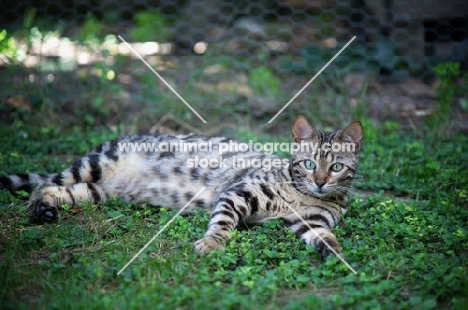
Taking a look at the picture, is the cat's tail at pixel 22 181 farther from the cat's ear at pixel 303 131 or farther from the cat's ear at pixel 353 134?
the cat's ear at pixel 353 134

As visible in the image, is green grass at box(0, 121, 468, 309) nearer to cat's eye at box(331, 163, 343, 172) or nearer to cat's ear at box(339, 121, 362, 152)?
cat's eye at box(331, 163, 343, 172)

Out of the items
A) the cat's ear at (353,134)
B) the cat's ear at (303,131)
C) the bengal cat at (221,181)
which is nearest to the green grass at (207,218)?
the bengal cat at (221,181)

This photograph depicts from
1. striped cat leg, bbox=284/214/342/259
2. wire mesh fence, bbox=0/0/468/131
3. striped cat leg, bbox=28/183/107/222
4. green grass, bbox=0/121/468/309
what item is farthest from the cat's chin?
wire mesh fence, bbox=0/0/468/131

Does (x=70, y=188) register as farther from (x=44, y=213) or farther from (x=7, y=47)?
(x=7, y=47)

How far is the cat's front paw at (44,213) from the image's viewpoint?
3848mm

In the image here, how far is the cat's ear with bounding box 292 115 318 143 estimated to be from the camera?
13.1ft

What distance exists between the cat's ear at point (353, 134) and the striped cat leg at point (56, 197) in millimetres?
1758

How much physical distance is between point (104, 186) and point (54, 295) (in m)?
1.63

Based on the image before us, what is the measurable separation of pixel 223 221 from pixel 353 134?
108 cm

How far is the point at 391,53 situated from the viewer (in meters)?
7.07

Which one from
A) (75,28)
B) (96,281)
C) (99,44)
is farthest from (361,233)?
(75,28)

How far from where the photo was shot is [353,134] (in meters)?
3.98

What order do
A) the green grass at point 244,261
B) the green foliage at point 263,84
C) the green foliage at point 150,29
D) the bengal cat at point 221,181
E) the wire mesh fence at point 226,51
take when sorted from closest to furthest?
the green grass at point 244,261 < the bengal cat at point 221,181 < the wire mesh fence at point 226,51 < the green foliage at point 263,84 < the green foliage at point 150,29

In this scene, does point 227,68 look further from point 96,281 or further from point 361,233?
point 96,281
